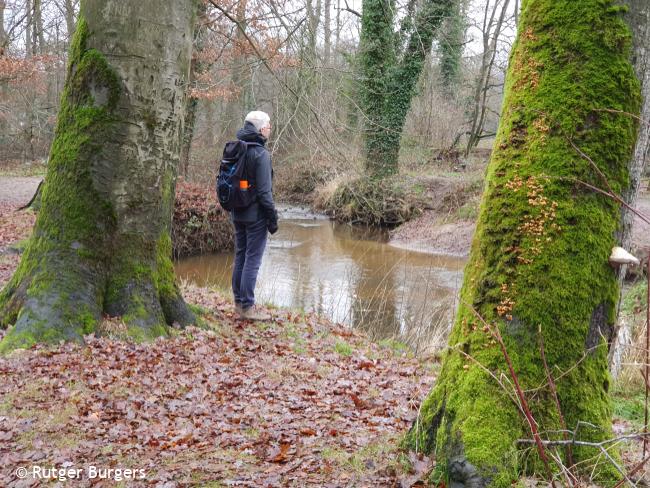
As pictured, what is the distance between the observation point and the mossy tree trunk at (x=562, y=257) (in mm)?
2852

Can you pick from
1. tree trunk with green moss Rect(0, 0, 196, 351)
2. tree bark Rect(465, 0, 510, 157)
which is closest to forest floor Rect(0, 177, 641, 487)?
tree trunk with green moss Rect(0, 0, 196, 351)

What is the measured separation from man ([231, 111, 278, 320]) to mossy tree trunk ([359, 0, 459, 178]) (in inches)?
567

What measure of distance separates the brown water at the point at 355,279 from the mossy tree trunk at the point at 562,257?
5080 millimetres

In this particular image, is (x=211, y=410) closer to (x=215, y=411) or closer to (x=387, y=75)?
(x=215, y=411)

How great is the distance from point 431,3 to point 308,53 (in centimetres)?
1316

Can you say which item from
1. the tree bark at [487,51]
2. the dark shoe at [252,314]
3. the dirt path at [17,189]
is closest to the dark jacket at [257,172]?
the dark shoe at [252,314]

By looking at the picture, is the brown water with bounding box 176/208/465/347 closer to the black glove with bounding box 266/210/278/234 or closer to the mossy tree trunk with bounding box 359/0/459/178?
the black glove with bounding box 266/210/278/234

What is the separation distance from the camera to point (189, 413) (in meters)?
4.29

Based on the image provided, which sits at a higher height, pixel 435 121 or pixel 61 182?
pixel 435 121

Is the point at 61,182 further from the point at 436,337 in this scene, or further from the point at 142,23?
the point at 436,337

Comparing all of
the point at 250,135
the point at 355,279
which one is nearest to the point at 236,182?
the point at 250,135

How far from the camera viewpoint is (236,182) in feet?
21.7

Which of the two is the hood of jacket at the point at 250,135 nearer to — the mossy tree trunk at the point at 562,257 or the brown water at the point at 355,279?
the brown water at the point at 355,279

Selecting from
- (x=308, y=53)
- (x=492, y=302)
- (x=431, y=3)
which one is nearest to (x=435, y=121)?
(x=431, y=3)
